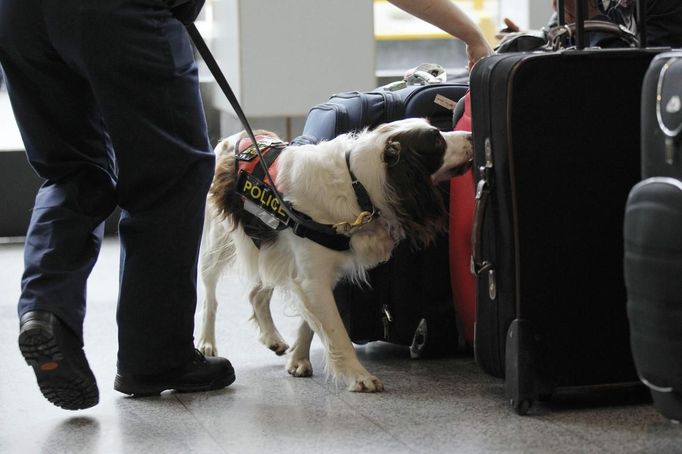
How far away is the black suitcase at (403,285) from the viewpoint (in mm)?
3117

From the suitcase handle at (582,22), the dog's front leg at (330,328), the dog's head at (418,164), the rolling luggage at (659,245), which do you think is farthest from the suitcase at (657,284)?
the dog's front leg at (330,328)

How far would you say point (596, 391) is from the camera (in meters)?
2.69

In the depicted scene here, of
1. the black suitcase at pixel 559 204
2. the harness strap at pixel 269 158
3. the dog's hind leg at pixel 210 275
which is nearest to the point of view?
the black suitcase at pixel 559 204

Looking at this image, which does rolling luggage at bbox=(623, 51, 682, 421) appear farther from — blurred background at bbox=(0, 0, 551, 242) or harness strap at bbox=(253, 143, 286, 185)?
blurred background at bbox=(0, 0, 551, 242)

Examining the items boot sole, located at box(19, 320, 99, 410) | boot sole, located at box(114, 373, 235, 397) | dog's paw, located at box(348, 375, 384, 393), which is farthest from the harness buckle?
boot sole, located at box(19, 320, 99, 410)

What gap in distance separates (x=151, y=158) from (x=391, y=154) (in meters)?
0.63

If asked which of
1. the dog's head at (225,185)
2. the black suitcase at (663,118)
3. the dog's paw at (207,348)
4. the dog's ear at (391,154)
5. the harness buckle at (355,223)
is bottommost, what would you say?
the dog's paw at (207,348)

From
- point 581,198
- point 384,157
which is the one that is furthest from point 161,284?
point 581,198

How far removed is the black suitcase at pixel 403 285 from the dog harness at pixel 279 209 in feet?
0.77

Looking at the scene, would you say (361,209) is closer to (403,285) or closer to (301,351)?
(403,285)

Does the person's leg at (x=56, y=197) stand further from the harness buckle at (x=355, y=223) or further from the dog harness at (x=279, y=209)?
the harness buckle at (x=355, y=223)

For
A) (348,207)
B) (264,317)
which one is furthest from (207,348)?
(348,207)

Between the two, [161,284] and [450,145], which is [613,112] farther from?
[161,284]

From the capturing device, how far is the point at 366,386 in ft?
9.23
